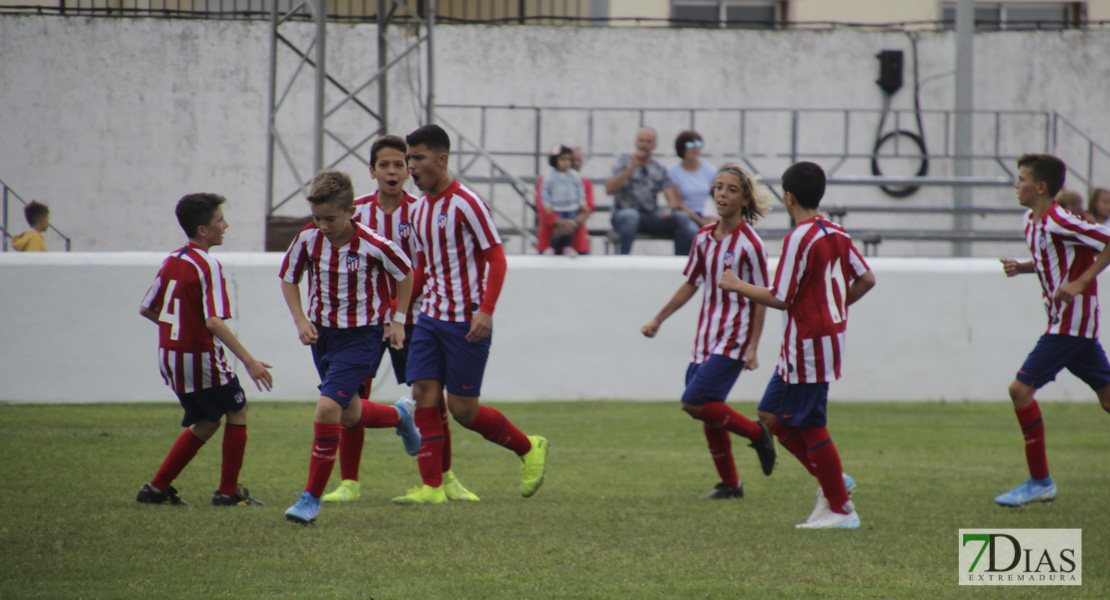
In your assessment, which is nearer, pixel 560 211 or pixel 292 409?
pixel 292 409

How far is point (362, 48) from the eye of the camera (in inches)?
683

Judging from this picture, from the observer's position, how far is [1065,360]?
6727mm

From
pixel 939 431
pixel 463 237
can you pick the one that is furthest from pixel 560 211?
pixel 463 237

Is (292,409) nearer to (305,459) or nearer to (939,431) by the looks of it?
(305,459)

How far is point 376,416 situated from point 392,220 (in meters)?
1.08

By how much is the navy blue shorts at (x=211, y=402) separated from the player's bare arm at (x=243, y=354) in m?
0.39

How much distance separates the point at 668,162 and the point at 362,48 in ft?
15.5

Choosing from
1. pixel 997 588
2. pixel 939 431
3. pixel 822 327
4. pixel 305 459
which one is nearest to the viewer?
pixel 997 588

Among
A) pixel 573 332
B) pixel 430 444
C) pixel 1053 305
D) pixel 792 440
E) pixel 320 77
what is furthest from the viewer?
pixel 320 77

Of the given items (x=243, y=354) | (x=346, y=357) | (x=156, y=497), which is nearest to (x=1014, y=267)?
(x=346, y=357)

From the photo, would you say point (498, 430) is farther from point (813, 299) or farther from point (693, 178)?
point (693, 178)

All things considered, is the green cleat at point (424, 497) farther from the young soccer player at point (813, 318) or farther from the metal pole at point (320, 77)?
the metal pole at point (320, 77)

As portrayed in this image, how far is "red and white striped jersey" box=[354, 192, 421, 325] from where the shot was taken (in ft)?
21.5

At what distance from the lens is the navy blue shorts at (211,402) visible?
6203 mm
